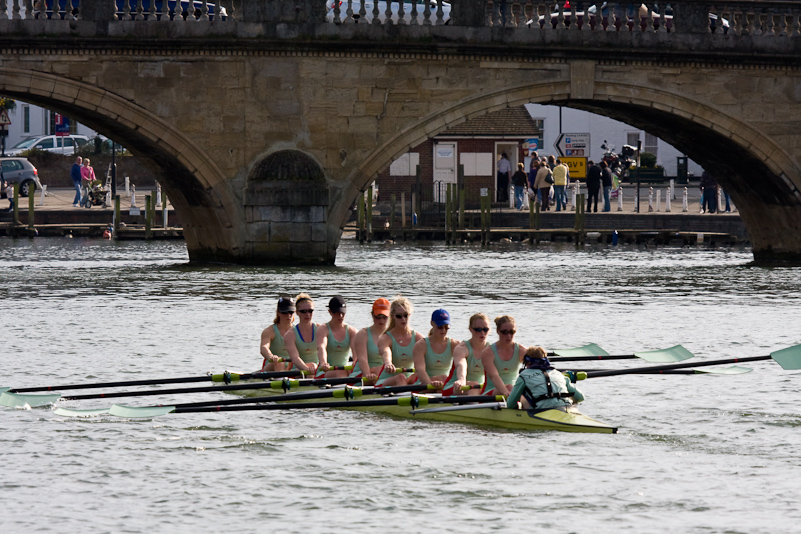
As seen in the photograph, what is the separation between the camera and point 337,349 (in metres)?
14.1

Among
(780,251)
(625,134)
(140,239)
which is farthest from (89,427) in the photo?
(625,134)

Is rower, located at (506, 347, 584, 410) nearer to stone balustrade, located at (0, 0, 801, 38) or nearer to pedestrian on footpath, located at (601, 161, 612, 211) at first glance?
stone balustrade, located at (0, 0, 801, 38)

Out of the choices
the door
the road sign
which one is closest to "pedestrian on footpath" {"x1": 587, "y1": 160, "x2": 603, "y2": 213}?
the road sign

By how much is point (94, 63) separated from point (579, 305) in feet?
29.8

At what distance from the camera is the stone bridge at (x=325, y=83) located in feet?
81.0

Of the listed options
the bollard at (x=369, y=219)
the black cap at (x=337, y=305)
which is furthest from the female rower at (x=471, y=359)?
the bollard at (x=369, y=219)

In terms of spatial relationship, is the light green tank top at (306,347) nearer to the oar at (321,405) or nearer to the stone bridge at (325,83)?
the oar at (321,405)

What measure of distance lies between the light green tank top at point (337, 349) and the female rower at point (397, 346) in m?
0.83

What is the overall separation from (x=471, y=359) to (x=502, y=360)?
33cm

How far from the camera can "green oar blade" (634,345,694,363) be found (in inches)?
592

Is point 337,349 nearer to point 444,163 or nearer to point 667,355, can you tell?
point 667,355

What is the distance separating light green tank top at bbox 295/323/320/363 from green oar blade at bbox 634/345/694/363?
11.1 ft

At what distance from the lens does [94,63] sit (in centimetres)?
2448

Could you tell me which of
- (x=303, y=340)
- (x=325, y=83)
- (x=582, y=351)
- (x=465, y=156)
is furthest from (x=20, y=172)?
(x=303, y=340)
